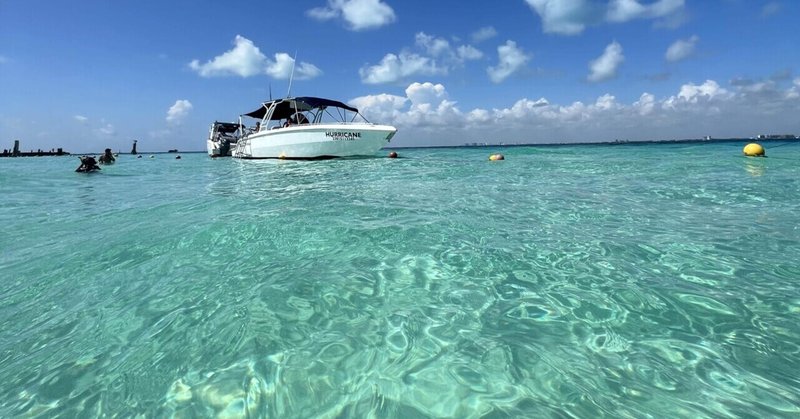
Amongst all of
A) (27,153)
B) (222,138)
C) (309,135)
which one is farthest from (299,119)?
(27,153)

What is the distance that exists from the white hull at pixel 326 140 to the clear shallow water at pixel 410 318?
15.1 metres

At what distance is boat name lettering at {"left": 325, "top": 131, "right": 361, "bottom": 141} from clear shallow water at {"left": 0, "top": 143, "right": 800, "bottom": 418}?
15060mm

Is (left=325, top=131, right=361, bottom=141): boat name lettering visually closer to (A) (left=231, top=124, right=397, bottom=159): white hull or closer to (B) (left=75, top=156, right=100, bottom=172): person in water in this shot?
(A) (left=231, top=124, right=397, bottom=159): white hull

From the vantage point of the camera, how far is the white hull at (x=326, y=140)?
19.9 m

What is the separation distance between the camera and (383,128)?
2027 centimetres

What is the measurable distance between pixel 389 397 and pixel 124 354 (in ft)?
6.06

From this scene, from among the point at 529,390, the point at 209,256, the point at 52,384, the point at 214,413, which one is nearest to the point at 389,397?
the point at 529,390

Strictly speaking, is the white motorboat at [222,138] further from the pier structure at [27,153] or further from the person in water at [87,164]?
the pier structure at [27,153]

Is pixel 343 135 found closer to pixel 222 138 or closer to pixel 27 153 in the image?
pixel 222 138

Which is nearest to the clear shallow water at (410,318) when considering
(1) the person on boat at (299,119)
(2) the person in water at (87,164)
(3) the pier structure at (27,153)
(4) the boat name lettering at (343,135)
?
(4) the boat name lettering at (343,135)

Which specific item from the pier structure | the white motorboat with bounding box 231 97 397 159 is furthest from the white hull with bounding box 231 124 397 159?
the pier structure

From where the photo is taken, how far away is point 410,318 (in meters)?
2.65

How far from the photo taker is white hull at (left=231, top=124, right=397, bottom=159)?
19.9 m

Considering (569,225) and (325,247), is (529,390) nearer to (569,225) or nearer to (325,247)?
(325,247)
